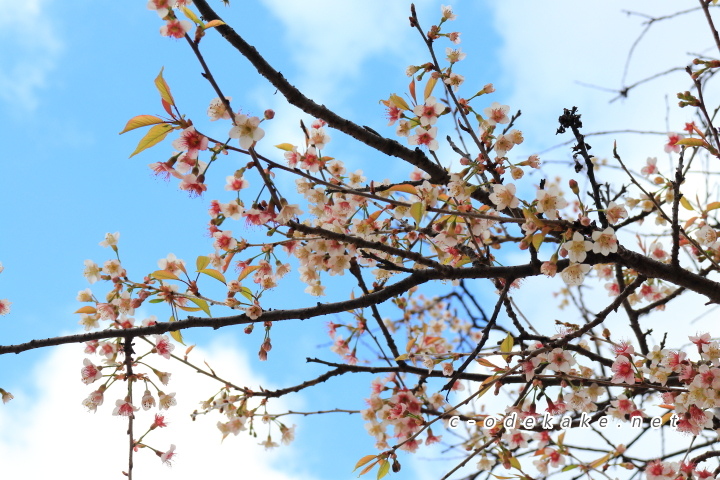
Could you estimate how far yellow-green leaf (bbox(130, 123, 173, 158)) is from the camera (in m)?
1.78

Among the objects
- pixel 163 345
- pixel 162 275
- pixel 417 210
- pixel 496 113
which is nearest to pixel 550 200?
pixel 417 210

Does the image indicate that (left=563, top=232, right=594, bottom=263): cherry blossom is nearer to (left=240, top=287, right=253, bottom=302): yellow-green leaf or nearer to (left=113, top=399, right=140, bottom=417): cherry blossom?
(left=240, top=287, right=253, bottom=302): yellow-green leaf

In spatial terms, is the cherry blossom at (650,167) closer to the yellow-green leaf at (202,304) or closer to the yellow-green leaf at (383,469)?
the yellow-green leaf at (383,469)

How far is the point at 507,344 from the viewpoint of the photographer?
2496 millimetres

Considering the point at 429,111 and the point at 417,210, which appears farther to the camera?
the point at 429,111

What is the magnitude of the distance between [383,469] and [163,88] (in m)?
1.69

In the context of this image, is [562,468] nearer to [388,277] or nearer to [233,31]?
[388,277]

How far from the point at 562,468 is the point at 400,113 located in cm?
188

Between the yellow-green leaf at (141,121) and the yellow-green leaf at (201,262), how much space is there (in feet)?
1.74

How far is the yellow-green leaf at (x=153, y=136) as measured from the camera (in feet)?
5.85

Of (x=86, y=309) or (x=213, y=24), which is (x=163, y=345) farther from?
(x=213, y=24)

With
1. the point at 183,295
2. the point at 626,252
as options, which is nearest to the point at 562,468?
the point at 626,252

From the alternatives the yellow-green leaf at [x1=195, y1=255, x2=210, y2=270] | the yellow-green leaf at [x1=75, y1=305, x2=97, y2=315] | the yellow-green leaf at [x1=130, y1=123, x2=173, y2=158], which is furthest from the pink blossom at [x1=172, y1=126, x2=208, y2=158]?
the yellow-green leaf at [x1=75, y1=305, x2=97, y2=315]

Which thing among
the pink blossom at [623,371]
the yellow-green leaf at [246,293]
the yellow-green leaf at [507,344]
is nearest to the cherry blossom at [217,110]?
the yellow-green leaf at [246,293]
